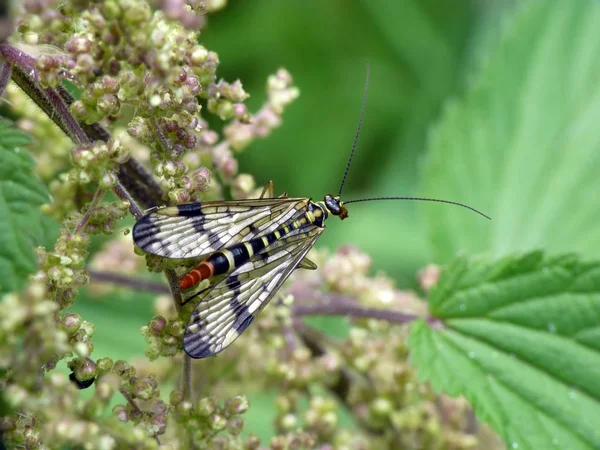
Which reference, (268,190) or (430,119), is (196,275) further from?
(430,119)

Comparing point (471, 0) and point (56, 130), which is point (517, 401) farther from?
point (471, 0)

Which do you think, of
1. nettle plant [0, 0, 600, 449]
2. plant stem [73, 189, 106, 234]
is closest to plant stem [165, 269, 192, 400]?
nettle plant [0, 0, 600, 449]

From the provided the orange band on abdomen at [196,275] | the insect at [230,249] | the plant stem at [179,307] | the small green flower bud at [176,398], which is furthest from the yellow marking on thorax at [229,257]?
the small green flower bud at [176,398]

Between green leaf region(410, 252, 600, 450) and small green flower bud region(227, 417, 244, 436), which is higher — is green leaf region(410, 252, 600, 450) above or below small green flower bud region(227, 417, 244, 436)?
above

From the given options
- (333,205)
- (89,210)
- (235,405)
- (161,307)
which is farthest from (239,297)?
(333,205)

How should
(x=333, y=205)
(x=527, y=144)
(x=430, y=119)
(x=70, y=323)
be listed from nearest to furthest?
(x=70, y=323) → (x=333, y=205) → (x=527, y=144) → (x=430, y=119)

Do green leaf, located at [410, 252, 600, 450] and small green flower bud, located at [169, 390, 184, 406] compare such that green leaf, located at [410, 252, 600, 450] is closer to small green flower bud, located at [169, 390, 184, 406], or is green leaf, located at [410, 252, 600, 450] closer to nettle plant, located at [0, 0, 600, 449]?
nettle plant, located at [0, 0, 600, 449]

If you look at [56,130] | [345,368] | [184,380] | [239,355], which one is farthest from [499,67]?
[184,380]
